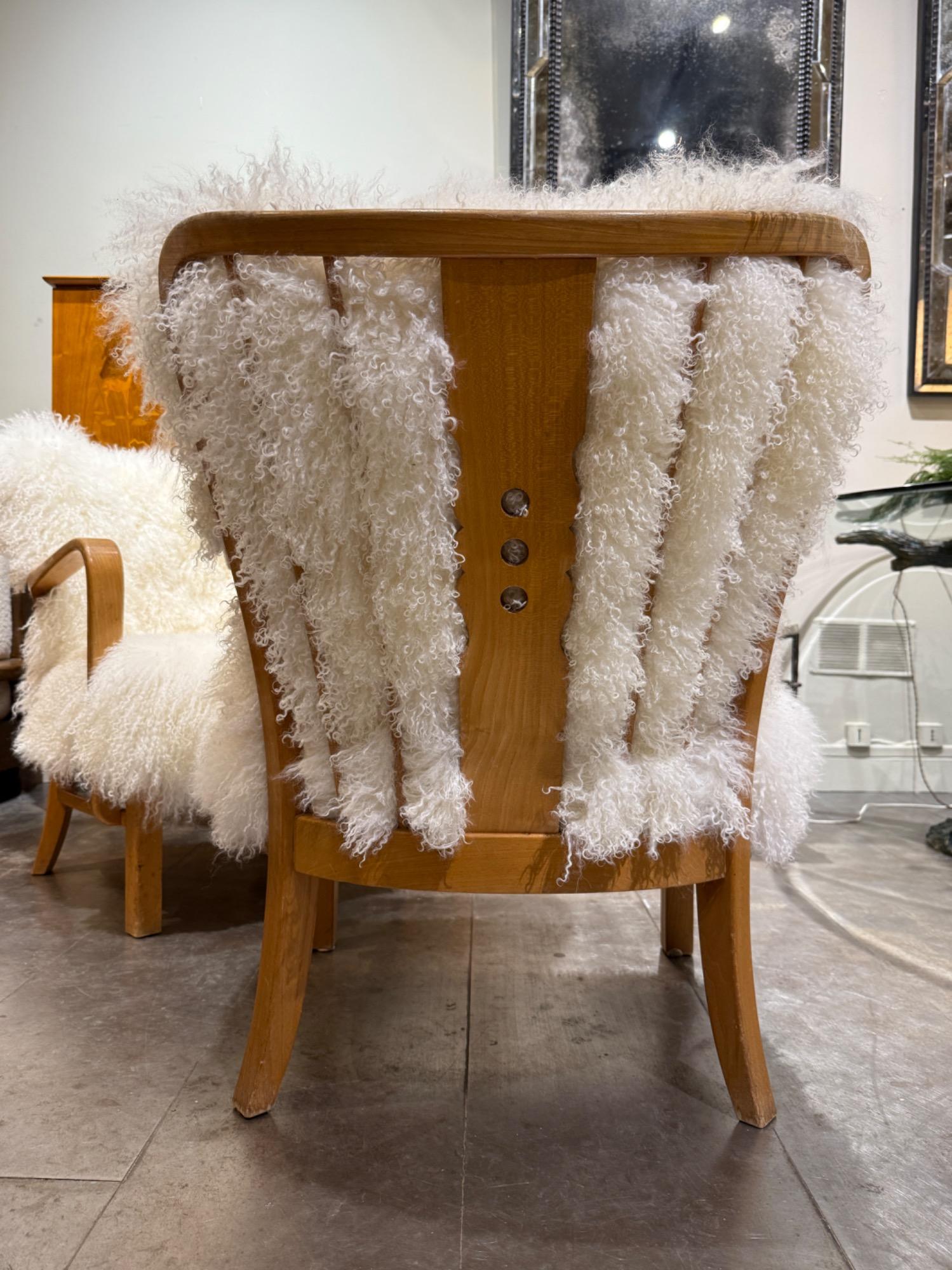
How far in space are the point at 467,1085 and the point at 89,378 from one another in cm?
222

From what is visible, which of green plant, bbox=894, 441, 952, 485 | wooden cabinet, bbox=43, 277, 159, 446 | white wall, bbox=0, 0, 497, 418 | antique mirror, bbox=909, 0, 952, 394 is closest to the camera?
green plant, bbox=894, 441, 952, 485

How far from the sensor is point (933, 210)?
2.76m

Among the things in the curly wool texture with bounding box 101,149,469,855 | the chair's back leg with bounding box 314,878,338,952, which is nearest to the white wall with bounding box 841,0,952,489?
the chair's back leg with bounding box 314,878,338,952

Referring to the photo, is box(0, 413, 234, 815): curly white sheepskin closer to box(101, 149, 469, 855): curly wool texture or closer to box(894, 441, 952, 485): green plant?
box(101, 149, 469, 855): curly wool texture

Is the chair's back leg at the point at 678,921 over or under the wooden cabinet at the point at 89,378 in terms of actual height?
under

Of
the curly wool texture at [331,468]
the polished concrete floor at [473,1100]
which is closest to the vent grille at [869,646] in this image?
the polished concrete floor at [473,1100]

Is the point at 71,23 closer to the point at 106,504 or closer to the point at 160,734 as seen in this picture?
the point at 106,504

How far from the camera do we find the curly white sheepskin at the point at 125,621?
156 centimetres

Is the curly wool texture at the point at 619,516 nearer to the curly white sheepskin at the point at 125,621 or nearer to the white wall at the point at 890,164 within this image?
the curly white sheepskin at the point at 125,621

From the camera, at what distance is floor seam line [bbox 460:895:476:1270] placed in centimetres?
87

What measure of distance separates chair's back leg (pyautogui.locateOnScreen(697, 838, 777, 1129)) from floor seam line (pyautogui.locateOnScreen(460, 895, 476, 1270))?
30cm

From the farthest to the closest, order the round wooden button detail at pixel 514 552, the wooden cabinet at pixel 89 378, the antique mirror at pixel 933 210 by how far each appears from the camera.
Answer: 1. the antique mirror at pixel 933 210
2. the wooden cabinet at pixel 89 378
3. the round wooden button detail at pixel 514 552

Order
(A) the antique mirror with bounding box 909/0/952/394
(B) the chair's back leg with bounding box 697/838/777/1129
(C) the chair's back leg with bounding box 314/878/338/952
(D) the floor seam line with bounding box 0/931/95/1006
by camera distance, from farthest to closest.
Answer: (A) the antique mirror with bounding box 909/0/952/394, (C) the chair's back leg with bounding box 314/878/338/952, (D) the floor seam line with bounding box 0/931/95/1006, (B) the chair's back leg with bounding box 697/838/777/1129

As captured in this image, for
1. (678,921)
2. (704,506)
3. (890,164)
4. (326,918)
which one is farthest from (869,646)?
(704,506)
